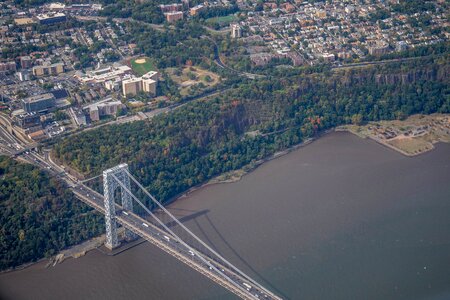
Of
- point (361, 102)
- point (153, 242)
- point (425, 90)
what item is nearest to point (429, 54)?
point (425, 90)

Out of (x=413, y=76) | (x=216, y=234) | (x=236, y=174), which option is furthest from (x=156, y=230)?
(x=413, y=76)

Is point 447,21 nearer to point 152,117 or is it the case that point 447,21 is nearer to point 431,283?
point 152,117

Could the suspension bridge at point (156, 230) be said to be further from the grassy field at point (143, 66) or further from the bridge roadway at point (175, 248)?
the grassy field at point (143, 66)

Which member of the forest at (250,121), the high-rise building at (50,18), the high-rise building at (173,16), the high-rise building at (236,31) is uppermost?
the high-rise building at (50,18)

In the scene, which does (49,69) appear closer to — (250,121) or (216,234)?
(250,121)

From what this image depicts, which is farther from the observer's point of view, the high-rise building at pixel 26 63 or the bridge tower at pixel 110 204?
the high-rise building at pixel 26 63

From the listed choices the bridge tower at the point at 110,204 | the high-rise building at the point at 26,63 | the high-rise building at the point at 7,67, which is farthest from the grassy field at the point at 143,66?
the bridge tower at the point at 110,204
